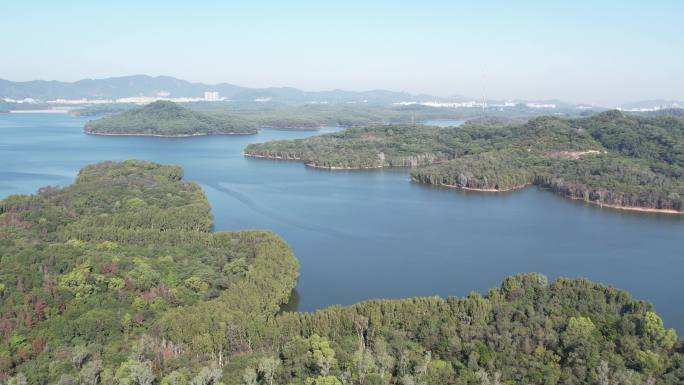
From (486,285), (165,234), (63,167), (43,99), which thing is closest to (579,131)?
(486,285)

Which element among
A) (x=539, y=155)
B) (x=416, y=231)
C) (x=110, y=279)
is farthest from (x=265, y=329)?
(x=539, y=155)

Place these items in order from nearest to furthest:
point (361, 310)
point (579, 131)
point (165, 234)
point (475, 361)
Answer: point (475, 361) → point (361, 310) → point (165, 234) → point (579, 131)

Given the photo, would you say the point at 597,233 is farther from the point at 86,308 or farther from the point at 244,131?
the point at 244,131

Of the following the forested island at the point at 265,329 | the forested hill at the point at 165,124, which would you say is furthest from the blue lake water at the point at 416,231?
the forested hill at the point at 165,124

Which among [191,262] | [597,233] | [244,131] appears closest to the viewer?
[191,262]

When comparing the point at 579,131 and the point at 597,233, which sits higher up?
the point at 579,131

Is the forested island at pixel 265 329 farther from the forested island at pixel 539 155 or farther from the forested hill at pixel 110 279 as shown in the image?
the forested island at pixel 539 155

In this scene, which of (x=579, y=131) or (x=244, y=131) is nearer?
(x=579, y=131)

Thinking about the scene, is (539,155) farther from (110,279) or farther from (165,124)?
(165,124)
